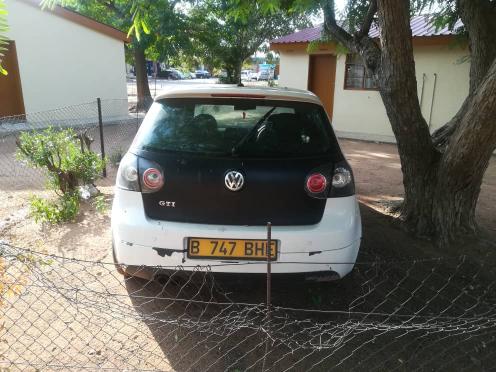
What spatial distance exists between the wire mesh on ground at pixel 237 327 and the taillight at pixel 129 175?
0.60 m

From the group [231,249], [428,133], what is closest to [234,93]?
[231,249]

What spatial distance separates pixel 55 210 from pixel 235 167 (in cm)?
309

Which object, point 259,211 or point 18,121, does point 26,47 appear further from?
point 259,211

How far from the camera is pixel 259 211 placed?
9.01 ft

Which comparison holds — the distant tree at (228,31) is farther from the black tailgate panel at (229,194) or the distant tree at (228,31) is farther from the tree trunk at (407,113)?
the black tailgate panel at (229,194)

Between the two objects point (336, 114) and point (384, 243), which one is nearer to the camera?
point (384, 243)

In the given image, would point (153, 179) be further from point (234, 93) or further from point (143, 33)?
point (143, 33)

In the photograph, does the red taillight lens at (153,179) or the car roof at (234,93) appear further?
the car roof at (234,93)

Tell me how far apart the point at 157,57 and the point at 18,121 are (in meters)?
7.36

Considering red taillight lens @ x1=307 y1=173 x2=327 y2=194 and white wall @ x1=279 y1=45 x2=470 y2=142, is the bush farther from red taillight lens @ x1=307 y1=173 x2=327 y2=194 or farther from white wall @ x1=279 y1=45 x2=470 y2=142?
white wall @ x1=279 y1=45 x2=470 y2=142

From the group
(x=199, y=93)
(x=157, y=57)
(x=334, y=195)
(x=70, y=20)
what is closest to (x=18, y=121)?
(x=70, y=20)

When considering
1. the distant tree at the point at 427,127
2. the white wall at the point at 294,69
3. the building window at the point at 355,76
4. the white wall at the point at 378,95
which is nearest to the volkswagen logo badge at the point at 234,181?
the distant tree at the point at 427,127

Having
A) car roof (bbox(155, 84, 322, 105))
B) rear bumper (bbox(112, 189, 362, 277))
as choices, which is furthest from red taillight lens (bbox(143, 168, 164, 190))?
car roof (bbox(155, 84, 322, 105))

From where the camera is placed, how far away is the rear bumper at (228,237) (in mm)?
2684
